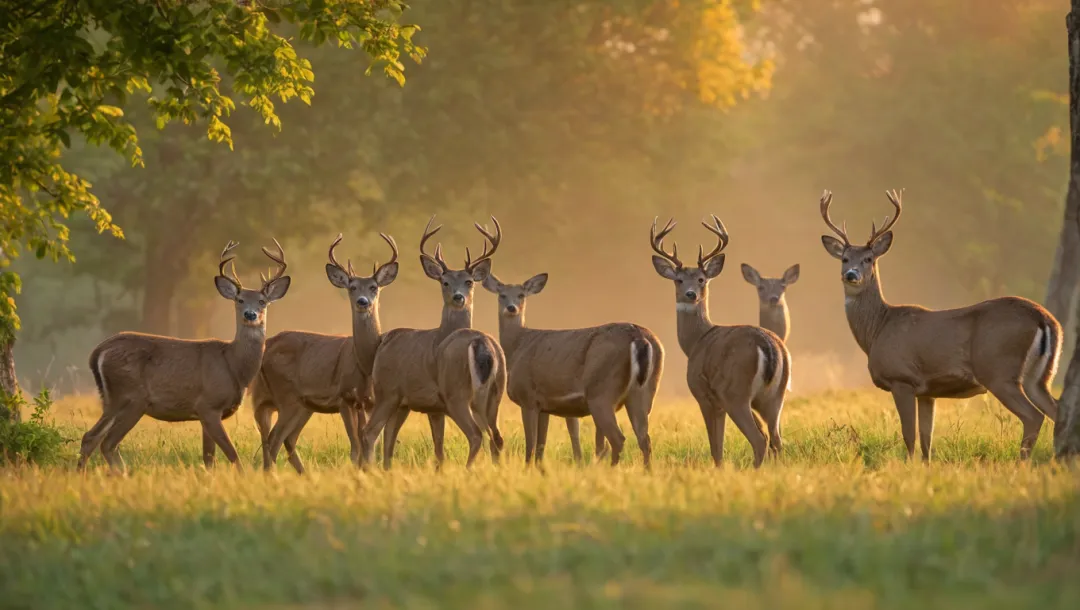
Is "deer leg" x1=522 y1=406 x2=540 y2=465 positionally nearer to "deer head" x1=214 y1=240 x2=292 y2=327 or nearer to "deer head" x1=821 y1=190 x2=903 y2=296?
"deer head" x1=214 y1=240 x2=292 y2=327

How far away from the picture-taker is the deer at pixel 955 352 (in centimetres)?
1173

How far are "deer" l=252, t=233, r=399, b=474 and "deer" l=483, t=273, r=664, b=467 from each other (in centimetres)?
136

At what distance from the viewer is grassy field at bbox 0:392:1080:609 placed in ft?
19.9

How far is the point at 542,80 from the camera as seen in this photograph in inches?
1087

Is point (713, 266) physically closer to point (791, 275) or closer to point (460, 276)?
point (791, 275)

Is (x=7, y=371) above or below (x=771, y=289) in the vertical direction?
below

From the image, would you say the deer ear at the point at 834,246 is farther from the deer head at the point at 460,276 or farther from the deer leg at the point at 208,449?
the deer leg at the point at 208,449

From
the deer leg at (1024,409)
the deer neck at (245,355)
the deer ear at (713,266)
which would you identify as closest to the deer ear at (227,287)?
the deer neck at (245,355)

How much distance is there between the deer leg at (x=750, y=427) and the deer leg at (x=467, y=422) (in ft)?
6.74

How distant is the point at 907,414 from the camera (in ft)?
40.5

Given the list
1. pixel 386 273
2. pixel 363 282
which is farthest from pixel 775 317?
pixel 363 282

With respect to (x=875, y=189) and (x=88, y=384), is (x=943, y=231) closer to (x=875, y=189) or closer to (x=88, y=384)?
(x=875, y=189)

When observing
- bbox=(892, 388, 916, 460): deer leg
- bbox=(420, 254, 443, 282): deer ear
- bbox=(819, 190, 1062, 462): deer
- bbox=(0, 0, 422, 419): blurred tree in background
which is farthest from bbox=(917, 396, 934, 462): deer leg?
bbox=(0, 0, 422, 419): blurred tree in background

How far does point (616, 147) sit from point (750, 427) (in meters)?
19.1
